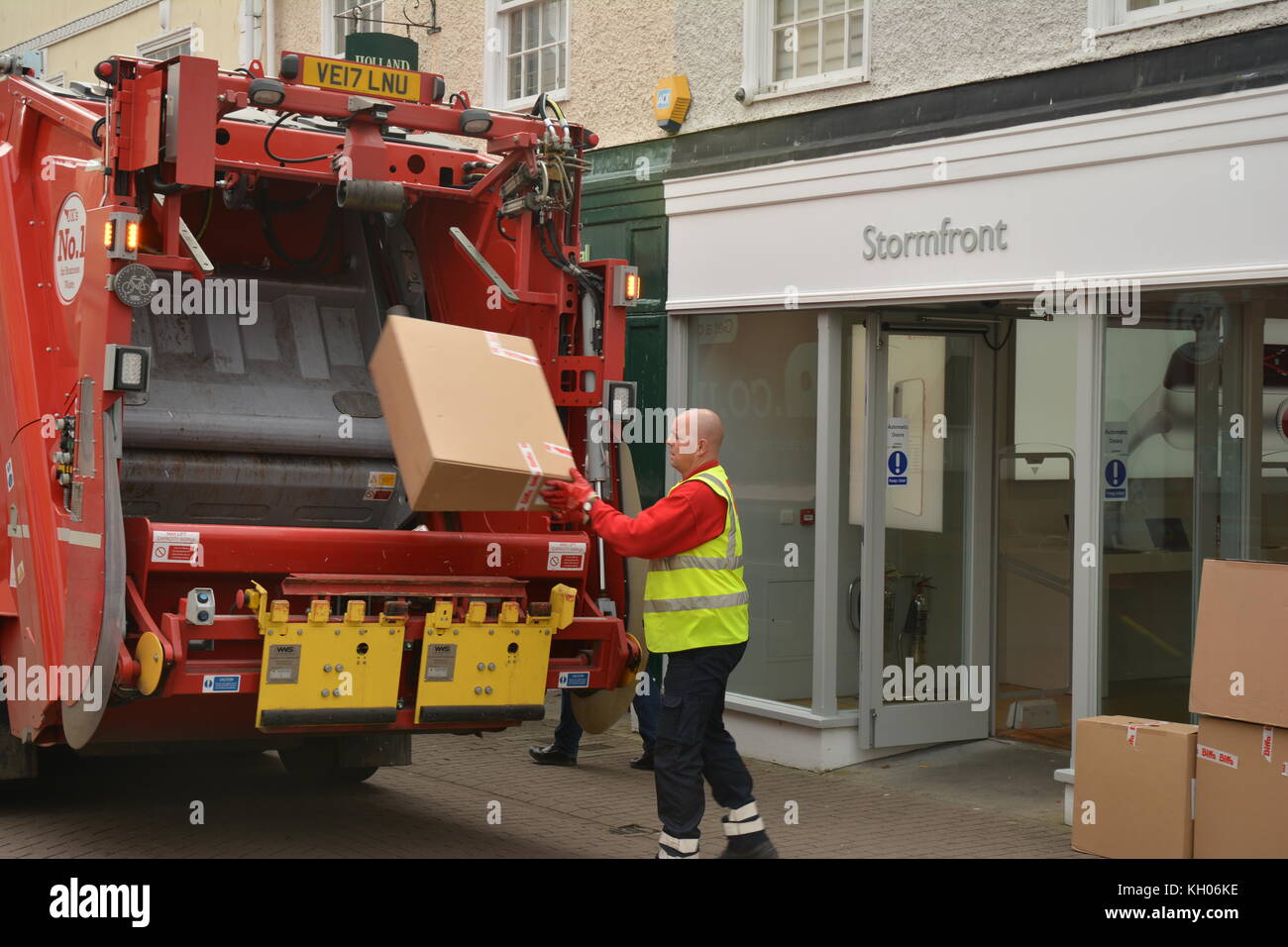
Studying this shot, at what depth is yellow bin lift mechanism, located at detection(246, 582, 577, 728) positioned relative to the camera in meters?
5.61

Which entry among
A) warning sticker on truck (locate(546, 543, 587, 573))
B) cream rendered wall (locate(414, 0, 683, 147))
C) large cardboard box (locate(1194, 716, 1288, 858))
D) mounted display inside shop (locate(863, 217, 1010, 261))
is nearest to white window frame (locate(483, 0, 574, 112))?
cream rendered wall (locate(414, 0, 683, 147))

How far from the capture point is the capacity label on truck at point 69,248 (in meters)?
5.95

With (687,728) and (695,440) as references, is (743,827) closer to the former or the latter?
(687,728)

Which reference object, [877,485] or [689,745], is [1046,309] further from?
[689,745]

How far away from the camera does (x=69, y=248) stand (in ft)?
19.9

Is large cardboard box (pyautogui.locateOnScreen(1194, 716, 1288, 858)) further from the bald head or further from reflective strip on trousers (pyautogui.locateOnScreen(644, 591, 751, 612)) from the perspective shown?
the bald head

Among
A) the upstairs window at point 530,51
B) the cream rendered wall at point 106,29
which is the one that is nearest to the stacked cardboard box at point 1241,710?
the upstairs window at point 530,51

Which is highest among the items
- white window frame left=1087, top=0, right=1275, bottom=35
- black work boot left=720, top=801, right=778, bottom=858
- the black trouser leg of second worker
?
white window frame left=1087, top=0, right=1275, bottom=35

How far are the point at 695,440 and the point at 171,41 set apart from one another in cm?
1080

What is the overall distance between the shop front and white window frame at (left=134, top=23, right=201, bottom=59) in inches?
271

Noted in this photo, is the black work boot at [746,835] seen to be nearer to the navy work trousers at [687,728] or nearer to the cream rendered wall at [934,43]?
the navy work trousers at [687,728]

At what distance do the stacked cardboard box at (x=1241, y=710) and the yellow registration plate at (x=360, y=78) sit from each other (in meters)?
3.60

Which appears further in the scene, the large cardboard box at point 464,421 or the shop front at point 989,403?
the shop front at point 989,403

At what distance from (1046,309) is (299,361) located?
3.41 metres
